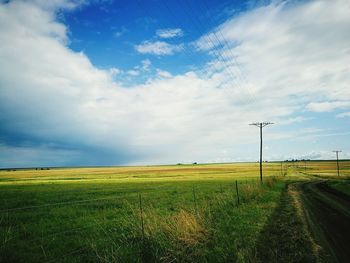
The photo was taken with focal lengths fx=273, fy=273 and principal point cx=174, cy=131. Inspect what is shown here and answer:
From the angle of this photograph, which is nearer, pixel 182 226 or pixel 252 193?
pixel 182 226

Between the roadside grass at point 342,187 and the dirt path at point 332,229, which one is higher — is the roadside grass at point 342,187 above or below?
below

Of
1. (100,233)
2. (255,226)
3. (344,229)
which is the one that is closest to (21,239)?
(100,233)

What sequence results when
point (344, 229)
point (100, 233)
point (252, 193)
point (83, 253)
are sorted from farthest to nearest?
point (252, 193) → point (100, 233) → point (344, 229) → point (83, 253)

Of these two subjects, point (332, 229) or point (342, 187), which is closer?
point (332, 229)

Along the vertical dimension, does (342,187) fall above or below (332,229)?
below

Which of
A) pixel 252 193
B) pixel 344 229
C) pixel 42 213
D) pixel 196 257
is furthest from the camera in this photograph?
pixel 252 193

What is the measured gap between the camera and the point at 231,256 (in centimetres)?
857

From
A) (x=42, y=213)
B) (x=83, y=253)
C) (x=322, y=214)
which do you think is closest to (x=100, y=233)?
(x=83, y=253)

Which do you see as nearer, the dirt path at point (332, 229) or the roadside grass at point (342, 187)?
the dirt path at point (332, 229)

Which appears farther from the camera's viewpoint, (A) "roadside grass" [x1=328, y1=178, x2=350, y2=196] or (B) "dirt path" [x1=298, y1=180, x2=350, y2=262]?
(A) "roadside grass" [x1=328, y1=178, x2=350, y2=196]

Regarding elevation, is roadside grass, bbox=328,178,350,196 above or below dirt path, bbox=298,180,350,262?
below

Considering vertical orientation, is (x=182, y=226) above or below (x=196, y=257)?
above

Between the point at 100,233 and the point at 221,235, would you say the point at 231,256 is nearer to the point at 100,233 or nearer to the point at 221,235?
the point at 221,235

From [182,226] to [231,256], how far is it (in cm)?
187
